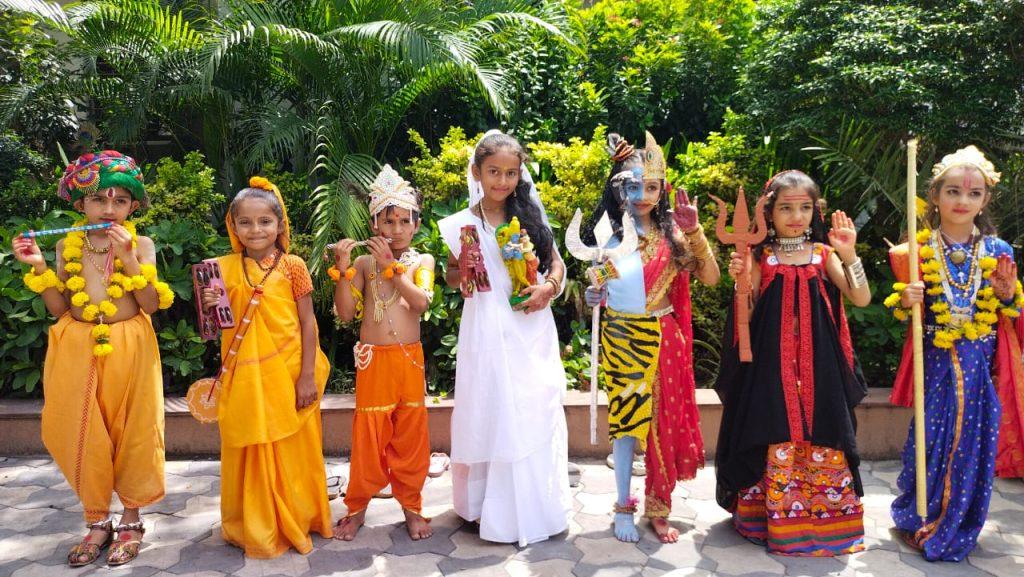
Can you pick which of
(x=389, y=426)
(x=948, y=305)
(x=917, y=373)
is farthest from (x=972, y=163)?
(x=389, y=426)

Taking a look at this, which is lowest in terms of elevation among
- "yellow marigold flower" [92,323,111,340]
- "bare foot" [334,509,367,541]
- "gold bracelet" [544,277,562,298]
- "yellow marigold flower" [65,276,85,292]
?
"bare foot" [334,509,367,541]

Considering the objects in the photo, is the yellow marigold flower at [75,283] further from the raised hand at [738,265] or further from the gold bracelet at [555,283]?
the raised hand at [738,265]

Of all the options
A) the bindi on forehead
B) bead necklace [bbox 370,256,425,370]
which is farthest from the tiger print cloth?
bead necklace [bbox 370,256,425,370]

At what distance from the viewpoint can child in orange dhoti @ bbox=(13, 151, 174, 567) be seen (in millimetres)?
3746

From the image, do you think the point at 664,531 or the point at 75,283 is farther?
the point at 664,531

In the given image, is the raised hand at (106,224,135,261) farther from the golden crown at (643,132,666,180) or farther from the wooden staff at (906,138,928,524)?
the wooden staff at (906,138,928,524)

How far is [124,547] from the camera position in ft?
12.5

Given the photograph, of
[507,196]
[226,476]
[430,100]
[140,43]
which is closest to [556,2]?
[430,100]

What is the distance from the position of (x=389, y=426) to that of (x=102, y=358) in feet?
4.61

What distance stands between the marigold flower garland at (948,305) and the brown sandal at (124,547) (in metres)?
3.86

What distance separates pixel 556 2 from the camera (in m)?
8.06

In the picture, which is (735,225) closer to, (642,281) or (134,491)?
(642,281)

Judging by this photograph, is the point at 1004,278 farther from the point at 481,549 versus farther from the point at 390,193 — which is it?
the point at 390,193

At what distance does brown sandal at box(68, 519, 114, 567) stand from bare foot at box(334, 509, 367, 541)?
1.10 m
